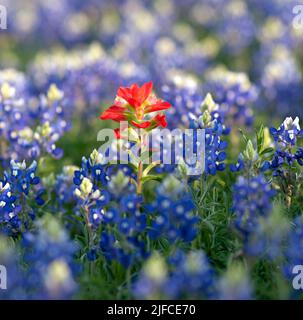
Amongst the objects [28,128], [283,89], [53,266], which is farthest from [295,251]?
[283,89]

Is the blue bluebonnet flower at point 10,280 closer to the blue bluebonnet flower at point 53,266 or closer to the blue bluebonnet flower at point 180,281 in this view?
the blue bluebonnet flower at point 53,266

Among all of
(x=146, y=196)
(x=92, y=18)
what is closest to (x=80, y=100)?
(x=146, y=196)

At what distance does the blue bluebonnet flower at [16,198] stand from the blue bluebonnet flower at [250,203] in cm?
155

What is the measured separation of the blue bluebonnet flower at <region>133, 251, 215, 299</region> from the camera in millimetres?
3176

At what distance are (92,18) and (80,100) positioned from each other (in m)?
5.69

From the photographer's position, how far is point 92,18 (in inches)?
509

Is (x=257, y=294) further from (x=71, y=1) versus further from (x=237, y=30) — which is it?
(x=71, y=1)

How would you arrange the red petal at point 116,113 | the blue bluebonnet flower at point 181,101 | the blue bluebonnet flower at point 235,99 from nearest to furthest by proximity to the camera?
1. the red petal at point 116,113
2. the blue bluebonnet flower at point 181,101
3. the blue bluebonnet flower at point 235,99

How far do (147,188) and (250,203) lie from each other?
192 centimetres

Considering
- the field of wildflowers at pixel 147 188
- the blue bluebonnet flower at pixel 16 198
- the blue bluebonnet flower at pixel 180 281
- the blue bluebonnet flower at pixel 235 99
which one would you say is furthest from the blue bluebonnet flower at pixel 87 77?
the blue bluebonnet flower at pixel 180 281

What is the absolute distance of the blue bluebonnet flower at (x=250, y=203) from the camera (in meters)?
3.75

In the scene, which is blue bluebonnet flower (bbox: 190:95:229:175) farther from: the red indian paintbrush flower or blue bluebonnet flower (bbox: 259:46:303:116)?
blue bluebonnet flower (bbox: 259:46:303:116)

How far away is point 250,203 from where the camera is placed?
149 inches

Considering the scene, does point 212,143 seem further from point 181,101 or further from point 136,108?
point 181,101
